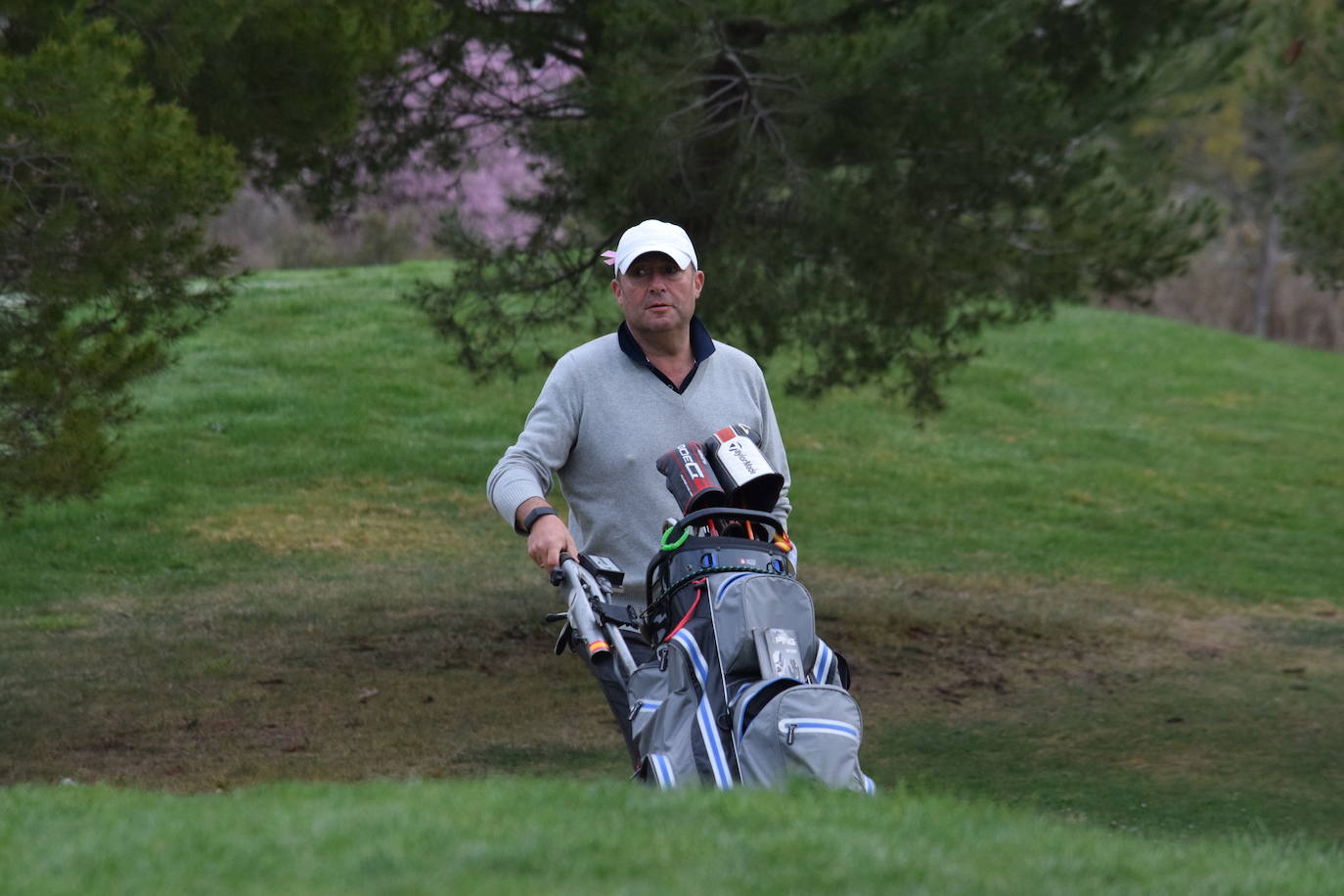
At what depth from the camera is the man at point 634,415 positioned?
16.6 ft

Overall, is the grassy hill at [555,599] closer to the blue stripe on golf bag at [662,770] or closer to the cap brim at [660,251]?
the blue stripe on golf bag at [662,770]

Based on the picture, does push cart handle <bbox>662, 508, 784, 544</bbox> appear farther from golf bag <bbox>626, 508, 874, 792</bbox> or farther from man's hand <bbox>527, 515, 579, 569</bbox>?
man's hand <bbox>527, 515, 579, 569</bbox>

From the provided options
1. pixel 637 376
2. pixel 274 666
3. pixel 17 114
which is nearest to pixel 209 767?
pixel 274 666

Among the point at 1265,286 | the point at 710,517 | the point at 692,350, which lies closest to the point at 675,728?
the point at 710,517

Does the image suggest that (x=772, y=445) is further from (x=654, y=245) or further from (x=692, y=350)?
(x=654, y=245)

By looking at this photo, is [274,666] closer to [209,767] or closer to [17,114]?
[209,767]

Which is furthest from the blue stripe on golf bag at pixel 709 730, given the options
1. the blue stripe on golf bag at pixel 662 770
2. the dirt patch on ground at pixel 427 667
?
the dirt patch on ground at pixel 427 667

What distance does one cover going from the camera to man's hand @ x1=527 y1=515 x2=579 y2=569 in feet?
15.4

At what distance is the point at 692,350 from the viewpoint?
17.2 feet

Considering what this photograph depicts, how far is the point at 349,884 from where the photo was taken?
328cm

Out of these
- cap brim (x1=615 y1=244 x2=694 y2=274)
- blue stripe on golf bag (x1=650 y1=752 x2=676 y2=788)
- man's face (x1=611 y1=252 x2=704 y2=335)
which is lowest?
blue stripe on golf bag (x1=650 y1=752 x2=676 y2=788)

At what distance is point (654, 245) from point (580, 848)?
2.04m

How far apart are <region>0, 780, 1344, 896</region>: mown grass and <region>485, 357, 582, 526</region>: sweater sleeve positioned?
93 cm

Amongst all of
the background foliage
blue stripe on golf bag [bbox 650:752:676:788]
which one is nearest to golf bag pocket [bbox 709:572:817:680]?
blue stripe on golf bag [bbox 650:752:676:788]
